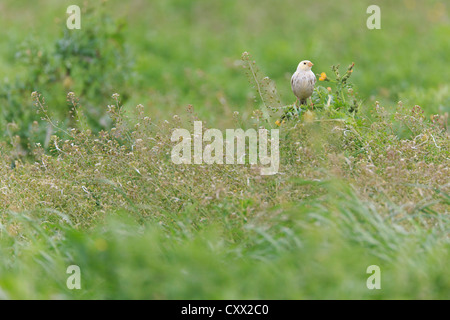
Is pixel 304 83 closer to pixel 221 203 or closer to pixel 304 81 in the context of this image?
pixel 304 81

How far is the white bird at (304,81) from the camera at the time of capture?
174 inches

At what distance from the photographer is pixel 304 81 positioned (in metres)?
4.42

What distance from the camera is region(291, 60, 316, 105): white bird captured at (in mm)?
4418

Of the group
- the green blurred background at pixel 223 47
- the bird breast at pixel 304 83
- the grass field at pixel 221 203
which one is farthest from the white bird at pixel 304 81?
the green blurred background at pixel 223 47

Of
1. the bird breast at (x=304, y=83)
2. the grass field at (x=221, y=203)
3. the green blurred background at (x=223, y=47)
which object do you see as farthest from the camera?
the green blurred background at (x=223, y=47)

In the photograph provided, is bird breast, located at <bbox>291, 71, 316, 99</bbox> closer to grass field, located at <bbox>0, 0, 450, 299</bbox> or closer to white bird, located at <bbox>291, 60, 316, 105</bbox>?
white bird, located at <bbox>291, 60, 316, 105</bbox>

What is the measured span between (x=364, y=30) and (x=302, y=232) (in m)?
9.88

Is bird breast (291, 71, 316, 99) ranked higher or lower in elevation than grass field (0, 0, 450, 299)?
higher

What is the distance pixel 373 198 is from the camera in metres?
3.67

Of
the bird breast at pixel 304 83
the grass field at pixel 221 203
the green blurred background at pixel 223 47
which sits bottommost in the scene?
the grass field at pixel 221 203

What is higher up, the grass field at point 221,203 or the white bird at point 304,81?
the white bird at point 304,81

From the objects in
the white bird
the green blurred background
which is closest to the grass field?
the white bird

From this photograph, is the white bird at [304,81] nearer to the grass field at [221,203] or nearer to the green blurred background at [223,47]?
the grass field at [221,203]

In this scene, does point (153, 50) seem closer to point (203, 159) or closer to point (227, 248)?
point (203, 159)
